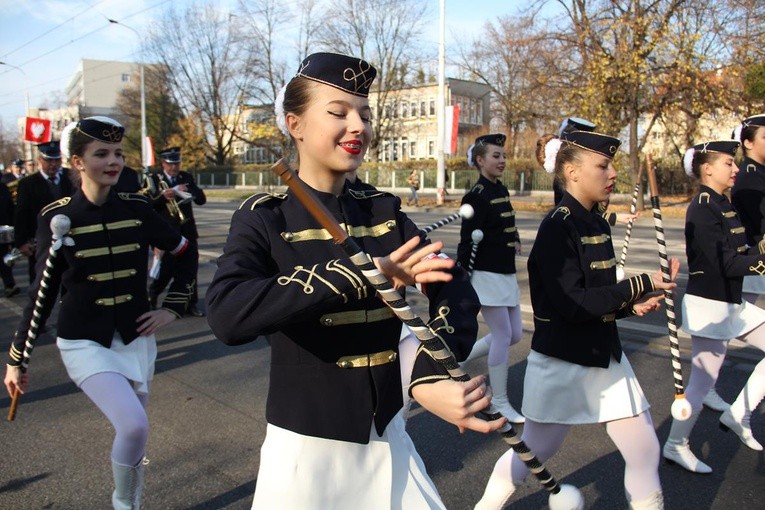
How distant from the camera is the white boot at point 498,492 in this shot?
3266 millimetres

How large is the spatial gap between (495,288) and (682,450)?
189 cm

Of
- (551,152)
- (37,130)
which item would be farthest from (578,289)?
(37,130)

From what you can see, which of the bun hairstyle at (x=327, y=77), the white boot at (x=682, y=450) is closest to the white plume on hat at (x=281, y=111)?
the bun hairstyle at (x=327, y=77)

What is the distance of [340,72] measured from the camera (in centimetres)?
210

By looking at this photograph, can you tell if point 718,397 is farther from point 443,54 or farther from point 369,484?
point 443,54

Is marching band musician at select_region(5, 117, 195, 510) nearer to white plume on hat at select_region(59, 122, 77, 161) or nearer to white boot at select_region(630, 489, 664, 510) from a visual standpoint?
white plume on hat at select_region(59, 122, 77, 161)

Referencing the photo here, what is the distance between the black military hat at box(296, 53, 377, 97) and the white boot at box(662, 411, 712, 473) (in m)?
3.19

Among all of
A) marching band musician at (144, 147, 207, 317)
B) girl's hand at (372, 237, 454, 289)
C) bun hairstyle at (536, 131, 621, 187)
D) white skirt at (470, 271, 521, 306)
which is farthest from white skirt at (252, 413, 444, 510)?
marching band musician at (144, 147, 207, 317)

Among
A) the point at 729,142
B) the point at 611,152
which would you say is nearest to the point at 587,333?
the point at 611,152

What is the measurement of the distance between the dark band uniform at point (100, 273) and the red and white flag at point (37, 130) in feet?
73.8

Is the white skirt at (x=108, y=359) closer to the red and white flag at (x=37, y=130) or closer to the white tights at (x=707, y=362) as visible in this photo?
the white tights at (x=707, y=362)

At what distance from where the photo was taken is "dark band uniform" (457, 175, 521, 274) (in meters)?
5.68

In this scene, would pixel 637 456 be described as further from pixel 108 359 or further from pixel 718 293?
pixel 108 359

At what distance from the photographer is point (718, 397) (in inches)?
205
